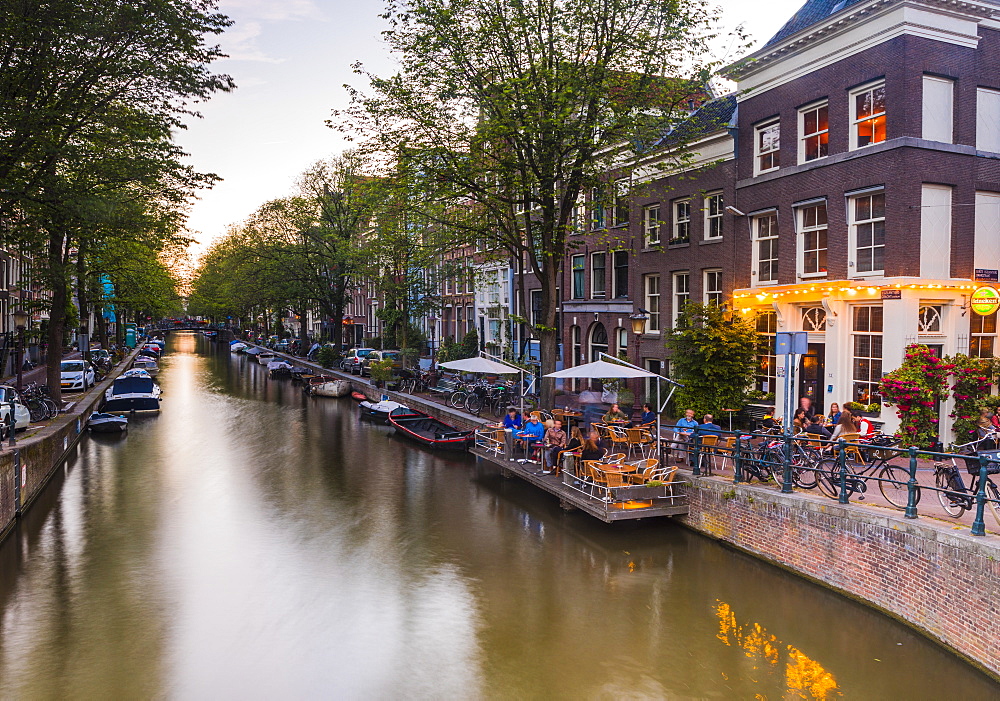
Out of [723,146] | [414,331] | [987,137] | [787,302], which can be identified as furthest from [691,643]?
[414,331]

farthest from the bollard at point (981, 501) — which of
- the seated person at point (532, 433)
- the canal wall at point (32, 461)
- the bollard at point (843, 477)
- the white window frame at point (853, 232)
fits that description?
the canal wall at point (32, 461)

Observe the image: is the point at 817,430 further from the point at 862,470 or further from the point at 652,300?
the point at 652,300

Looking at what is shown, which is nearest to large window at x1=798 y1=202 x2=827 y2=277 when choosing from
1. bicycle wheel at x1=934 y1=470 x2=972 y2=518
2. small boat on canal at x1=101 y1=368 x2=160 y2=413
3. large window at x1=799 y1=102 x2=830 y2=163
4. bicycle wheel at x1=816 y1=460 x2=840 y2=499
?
large window at x1=799 y1=102 x2=830 y2=163

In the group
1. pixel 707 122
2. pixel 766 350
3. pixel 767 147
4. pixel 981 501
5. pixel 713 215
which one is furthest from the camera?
pixel 713 215

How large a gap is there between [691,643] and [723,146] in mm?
17631

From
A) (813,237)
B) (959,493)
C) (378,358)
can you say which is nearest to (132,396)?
(378,358)

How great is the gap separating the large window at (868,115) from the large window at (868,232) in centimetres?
138

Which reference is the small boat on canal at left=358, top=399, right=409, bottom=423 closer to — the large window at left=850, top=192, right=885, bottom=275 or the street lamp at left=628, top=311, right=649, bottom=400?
the street lamp at left=628, top=311, right=649, bottom=400

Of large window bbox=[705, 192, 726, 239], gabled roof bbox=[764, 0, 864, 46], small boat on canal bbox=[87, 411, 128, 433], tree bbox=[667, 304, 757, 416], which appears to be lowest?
small boat on canal bbox=[87, 411, 128, 433]

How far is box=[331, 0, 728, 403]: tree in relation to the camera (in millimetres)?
19953

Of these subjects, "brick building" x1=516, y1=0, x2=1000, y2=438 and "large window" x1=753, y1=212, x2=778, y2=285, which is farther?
"large window" x1=753, y1=212, x2=778, y2=285

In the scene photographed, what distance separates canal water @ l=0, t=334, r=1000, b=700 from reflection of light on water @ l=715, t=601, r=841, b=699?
0.11 feet

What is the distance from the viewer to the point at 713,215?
24859mm

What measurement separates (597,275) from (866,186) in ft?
47.8
